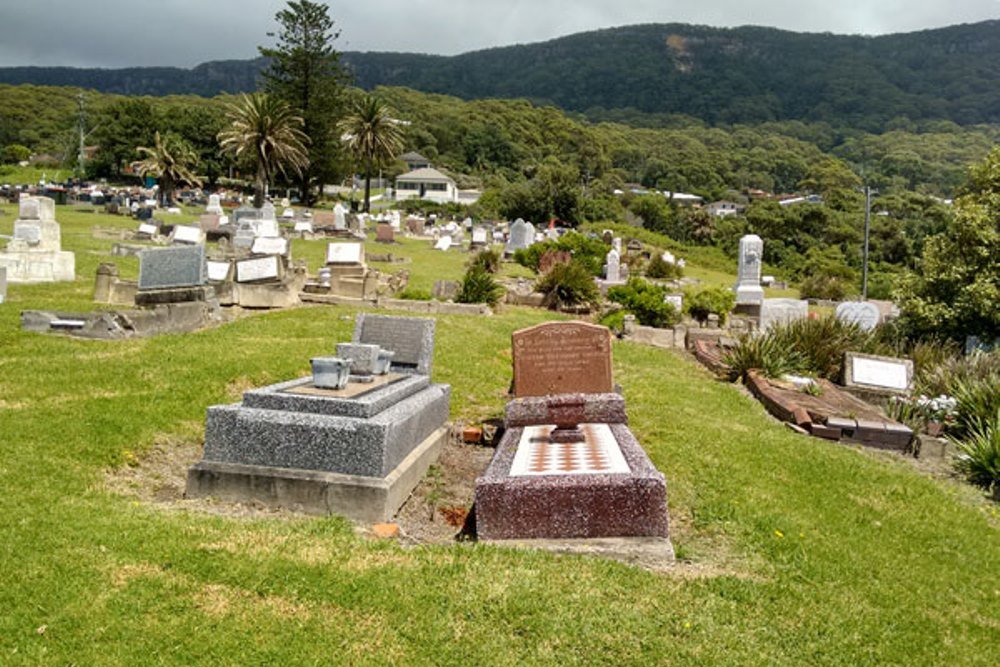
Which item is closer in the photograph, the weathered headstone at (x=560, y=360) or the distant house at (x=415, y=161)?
the weathered headstone at (x=560, y=360)

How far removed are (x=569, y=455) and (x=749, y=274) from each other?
16.8 m

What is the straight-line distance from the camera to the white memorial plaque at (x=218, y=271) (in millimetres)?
16752

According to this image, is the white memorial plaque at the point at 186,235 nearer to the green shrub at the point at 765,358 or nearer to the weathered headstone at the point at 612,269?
the weathered headstone at the point at 612,269

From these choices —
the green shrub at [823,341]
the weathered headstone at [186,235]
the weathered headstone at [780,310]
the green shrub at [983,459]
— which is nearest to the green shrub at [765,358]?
the green shrub at [823,341]

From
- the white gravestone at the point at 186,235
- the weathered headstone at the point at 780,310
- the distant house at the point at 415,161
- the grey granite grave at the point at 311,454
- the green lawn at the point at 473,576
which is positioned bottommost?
the green lawn at the point at 473,576

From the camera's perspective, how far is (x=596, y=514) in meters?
5.71

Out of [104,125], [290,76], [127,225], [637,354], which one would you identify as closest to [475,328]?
[637,354]

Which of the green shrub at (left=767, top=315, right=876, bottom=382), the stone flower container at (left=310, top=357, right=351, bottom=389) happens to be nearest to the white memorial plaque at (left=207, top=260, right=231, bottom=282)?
the stone flower container at (left=310, top=357, right=351, bottom=389)

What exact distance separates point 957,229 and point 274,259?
14783mm

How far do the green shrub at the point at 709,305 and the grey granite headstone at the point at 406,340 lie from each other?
12.5m

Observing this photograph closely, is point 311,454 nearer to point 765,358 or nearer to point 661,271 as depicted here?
point 765,358

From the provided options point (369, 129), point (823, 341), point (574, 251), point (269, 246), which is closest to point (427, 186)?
point (369, 129)

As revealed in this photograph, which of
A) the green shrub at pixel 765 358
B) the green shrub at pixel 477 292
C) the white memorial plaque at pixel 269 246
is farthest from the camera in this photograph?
the white memorial plaque at pixel 269 246

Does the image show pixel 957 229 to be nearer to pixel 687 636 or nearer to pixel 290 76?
pixel 687 636
